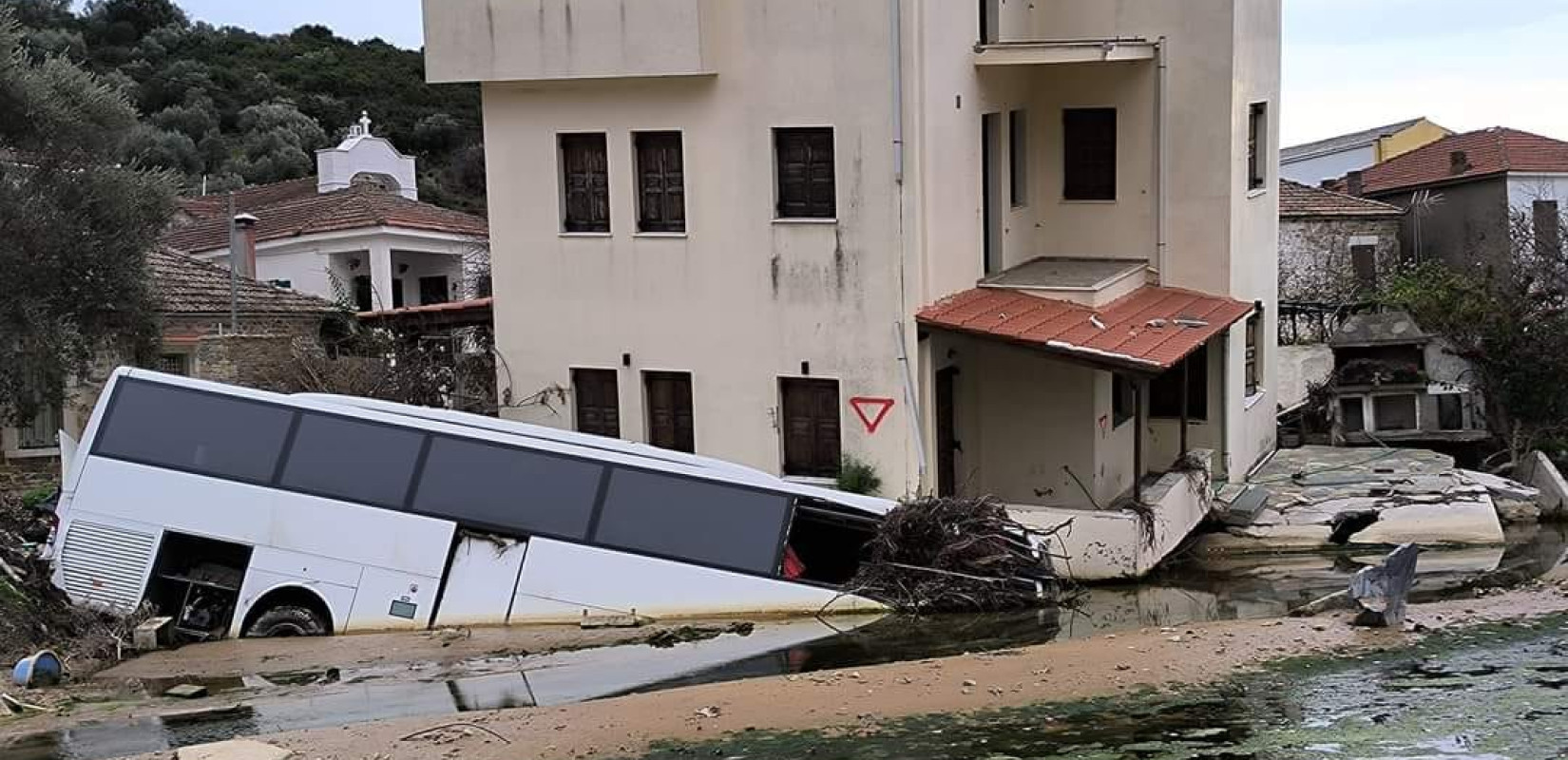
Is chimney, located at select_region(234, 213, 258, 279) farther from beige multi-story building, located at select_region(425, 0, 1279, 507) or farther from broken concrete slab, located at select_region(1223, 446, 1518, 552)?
broken concrete slab, located at select_region(1223, 446, 1518, 552)

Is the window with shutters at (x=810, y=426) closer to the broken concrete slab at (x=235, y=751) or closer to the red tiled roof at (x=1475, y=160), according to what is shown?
the broken concrete slab at (x=235, y=751)

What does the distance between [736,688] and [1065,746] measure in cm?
327

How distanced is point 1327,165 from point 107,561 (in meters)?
48.3

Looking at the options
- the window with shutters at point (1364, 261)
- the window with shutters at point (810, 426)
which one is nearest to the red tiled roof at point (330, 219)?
the window with shutters at point (810, 426)

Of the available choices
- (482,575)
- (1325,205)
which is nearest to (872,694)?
(482,575)

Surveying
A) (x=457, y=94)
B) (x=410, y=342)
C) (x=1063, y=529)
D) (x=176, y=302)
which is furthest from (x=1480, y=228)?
(x=457, y=94)

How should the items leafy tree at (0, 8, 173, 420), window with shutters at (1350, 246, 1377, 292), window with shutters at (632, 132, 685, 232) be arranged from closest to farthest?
leafy tree at (0, 8, 173, 420) → window with shutters at (632, 132, 685, 232) → window with shutters at (1350, 246, 1377, 292)

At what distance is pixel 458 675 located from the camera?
14953mm

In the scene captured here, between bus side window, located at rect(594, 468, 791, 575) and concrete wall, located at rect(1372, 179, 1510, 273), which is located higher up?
concrete wall, located at rect(1372, 179, 1510, 273)

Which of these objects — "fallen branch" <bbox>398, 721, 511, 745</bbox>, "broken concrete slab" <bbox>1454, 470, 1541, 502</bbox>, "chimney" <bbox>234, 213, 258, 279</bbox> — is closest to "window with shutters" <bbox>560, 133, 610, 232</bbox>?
"fallen branch" <bbox>398, 721, 511, 745</bbox>

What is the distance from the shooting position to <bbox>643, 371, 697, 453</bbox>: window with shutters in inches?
874

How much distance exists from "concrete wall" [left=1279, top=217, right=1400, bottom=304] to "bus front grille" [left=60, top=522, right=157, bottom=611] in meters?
28.8

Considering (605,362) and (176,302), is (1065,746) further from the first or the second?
(176,302)

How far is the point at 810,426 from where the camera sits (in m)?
21.5
